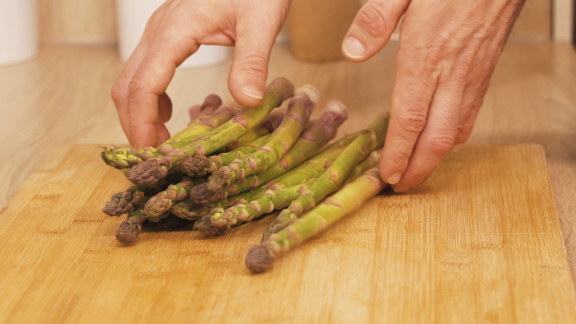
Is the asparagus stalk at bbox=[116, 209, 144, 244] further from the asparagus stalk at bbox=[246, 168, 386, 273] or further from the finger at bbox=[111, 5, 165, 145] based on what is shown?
the finger at bbox=[111, 5, 165, 145]

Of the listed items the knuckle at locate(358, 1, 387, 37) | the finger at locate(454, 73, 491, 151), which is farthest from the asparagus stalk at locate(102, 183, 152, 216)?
the finger at locate(454, 73, 491, 151)

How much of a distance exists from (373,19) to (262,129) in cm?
37

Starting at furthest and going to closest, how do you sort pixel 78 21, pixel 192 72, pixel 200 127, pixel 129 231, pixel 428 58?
pixel 78 21, pixel 192 72, pixel 200 127, pixel 428 58, pixel 129 231

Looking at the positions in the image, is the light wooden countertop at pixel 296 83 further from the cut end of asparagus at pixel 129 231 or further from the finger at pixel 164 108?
the cut end of asparagus at pixel 129 231

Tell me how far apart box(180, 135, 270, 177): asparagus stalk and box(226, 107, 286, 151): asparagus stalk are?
0.10 feet

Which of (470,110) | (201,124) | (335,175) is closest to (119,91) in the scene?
(201,124)

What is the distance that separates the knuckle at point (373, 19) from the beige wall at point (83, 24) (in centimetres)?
203

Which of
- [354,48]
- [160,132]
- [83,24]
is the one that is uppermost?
[354,48]

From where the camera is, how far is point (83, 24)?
3334 millimetres

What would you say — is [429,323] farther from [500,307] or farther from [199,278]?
[199,278]

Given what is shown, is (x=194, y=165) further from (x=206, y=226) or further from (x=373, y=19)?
(x=373, y=19)

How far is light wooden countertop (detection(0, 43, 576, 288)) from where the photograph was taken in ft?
6.34

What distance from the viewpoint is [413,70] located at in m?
1.35

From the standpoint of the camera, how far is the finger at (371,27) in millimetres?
1361
